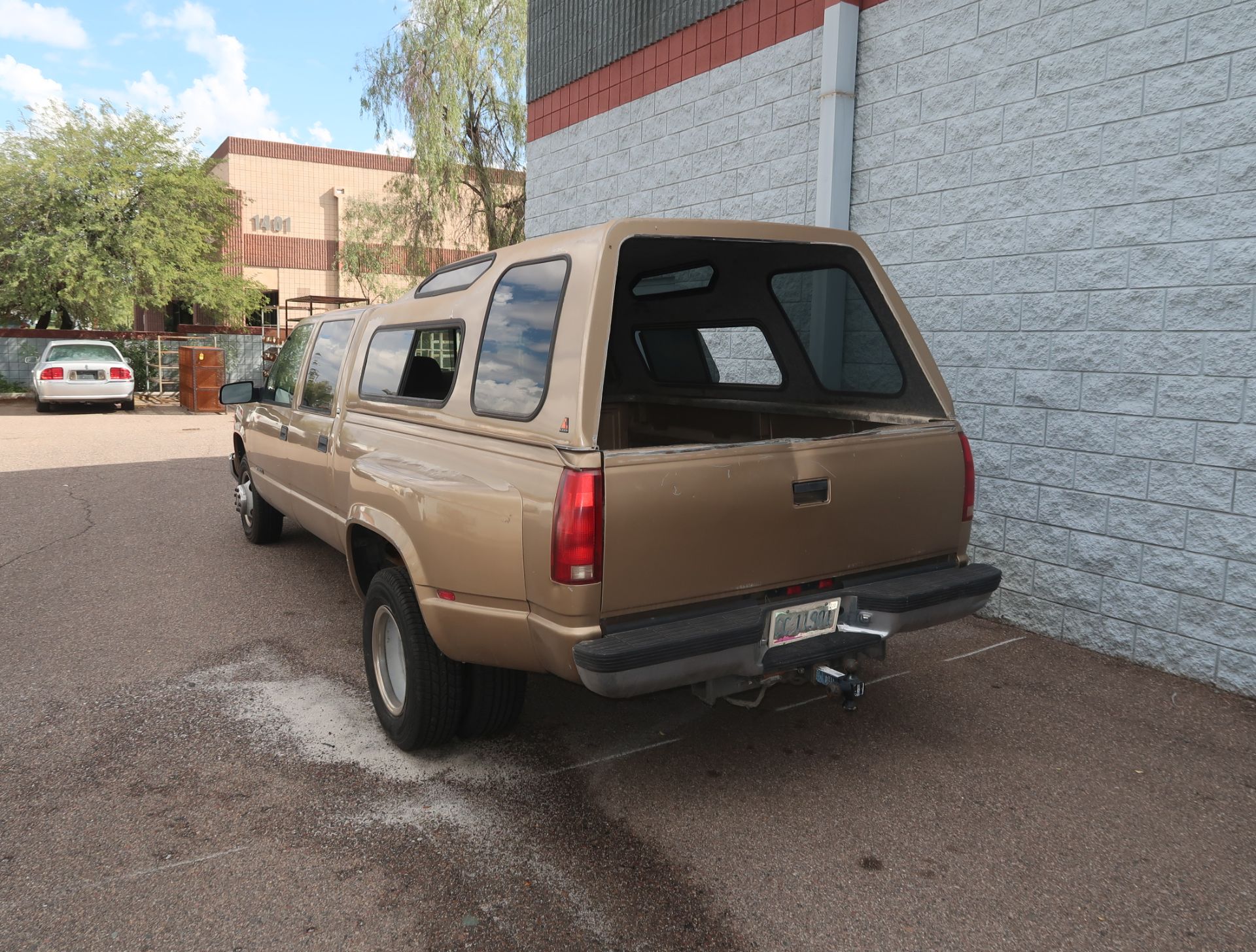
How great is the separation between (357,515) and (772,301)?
8.01 ft

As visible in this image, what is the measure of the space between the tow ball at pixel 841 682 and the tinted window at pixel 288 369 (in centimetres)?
389

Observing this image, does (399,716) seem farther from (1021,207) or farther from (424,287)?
(1021,207)

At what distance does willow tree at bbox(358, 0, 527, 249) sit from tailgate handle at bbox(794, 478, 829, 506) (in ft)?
70.4

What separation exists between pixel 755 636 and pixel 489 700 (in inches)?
50.0

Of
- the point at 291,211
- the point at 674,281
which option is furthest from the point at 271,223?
the point at 674,281

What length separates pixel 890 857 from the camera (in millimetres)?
3080

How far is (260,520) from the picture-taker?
7.32 m

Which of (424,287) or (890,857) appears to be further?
(424,287)

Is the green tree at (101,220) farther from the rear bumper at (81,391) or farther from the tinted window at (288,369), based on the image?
the tinted window at (288,369)

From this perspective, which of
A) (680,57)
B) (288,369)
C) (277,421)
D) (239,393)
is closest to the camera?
(277,421)

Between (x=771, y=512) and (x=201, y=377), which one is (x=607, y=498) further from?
(x=201, y=377)

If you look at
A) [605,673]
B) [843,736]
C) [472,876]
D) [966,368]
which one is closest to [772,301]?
[966,368]

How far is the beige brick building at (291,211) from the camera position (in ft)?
125

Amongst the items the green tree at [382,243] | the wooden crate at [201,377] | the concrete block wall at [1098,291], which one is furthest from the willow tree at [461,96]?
the concrete block wall at [1098,291]
